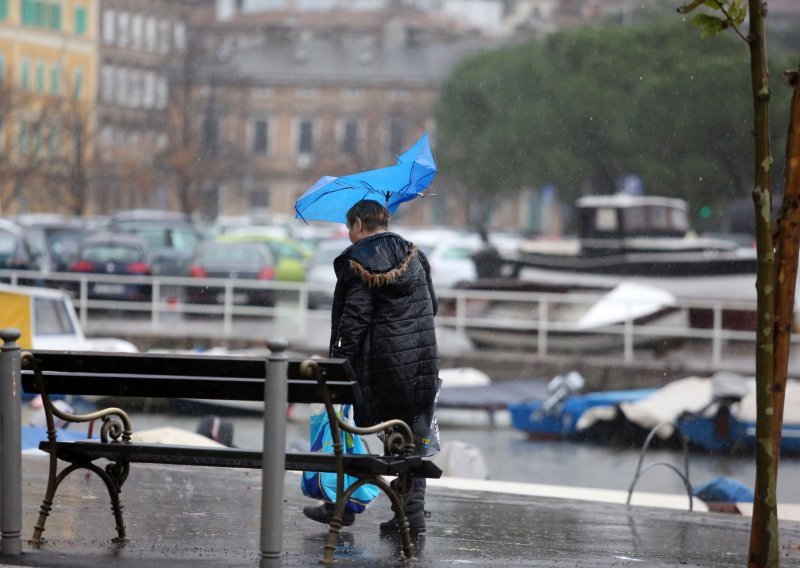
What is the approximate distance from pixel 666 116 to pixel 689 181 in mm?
3237

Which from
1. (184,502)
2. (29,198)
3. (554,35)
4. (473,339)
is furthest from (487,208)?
(184,502)

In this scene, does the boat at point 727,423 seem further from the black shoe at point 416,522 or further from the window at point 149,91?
the window at point 149,91

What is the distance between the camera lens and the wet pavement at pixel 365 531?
6.44 m

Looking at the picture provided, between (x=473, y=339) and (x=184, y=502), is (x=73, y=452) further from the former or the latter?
(x=473, y=339)

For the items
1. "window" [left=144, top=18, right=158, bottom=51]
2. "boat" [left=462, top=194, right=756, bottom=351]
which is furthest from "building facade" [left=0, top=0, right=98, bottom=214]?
"boat" [left=462, top=194, right=756, bottom=351]

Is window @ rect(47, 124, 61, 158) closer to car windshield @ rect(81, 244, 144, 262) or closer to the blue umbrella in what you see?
car windshield @ rect(81, 244, 144, 262)

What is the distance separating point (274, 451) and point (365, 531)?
1.66 meters

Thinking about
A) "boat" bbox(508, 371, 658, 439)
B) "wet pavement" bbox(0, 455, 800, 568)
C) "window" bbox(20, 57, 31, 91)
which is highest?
"window" bbox(20, 57, 31, 91)

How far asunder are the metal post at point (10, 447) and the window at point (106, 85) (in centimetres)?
6428

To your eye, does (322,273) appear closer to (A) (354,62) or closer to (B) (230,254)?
(B) (230,254)

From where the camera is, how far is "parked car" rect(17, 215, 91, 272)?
37938mm

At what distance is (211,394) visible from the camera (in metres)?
6.30

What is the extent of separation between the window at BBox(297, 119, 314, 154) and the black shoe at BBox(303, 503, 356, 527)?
88816 millimetres

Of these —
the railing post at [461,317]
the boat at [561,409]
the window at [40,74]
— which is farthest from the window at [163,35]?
the boat at [561,409]
